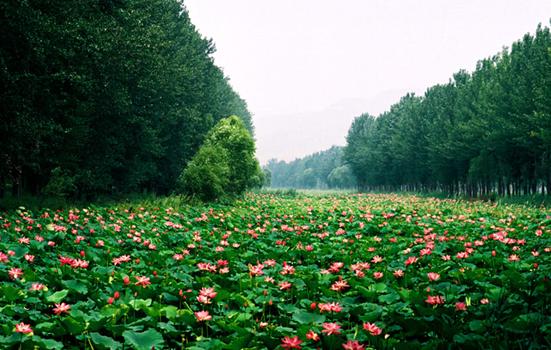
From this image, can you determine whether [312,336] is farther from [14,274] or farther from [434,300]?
[14,274]

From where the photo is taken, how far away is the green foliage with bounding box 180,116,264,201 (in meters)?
25.2

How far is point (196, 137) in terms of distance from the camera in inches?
1464

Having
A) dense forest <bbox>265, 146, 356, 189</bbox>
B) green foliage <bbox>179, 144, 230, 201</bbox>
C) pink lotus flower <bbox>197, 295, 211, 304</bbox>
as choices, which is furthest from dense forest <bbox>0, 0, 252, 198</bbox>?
dense forest <bbox>265, 146, 356, 189</bbox>

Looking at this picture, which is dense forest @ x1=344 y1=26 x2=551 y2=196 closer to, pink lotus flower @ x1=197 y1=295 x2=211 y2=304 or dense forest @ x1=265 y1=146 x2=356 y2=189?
pink lotus flower @ x1=197 y1=295 x2=211 y2=304

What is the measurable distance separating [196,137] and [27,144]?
69.3 ft

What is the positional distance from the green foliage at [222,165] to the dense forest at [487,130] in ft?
65.4

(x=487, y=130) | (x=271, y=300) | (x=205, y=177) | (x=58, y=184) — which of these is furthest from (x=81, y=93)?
(x=487, y=130)

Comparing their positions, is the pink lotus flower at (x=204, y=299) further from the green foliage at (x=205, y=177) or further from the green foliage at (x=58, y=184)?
the green foliage at (x=205, y=177)

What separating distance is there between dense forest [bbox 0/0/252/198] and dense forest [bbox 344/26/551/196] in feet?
78.3

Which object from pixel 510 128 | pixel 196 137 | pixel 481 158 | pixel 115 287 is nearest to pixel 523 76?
pixel 510 128

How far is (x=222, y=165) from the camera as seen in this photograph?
28.3 meters

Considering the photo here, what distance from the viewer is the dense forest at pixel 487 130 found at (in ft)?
97.3

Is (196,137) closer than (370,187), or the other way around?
(196,137)

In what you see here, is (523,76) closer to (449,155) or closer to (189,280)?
(449,155)
